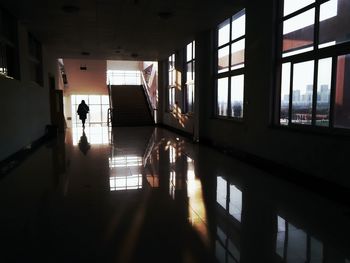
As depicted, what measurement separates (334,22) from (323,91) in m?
1.03

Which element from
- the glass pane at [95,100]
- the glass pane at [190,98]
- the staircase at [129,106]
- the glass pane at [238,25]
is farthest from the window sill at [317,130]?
the glass pane at [95,100]

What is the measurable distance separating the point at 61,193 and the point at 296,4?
504cm

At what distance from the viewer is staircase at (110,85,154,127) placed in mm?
16812

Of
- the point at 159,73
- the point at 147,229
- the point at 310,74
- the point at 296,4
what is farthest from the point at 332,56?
the point at 159,73

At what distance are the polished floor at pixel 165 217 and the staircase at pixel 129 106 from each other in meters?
10.7

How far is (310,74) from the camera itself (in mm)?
5043

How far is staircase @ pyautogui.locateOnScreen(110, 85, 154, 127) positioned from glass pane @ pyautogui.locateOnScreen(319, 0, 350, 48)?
12.7 m

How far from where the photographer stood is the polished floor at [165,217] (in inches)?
106

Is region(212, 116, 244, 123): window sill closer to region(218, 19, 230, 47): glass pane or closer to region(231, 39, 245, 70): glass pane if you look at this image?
region(231, 39, 245, 70): glass pane

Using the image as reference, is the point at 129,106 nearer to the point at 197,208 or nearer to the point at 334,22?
the point at 334,22

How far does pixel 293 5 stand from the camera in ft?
18.0

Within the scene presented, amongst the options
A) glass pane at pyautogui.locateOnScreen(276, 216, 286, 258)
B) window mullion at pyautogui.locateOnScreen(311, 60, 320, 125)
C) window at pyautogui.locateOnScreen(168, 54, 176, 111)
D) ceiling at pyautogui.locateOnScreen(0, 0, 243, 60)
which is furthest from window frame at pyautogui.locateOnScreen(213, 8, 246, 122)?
window at pyautogui.locateOnScreen(168, 54, 176, 111)

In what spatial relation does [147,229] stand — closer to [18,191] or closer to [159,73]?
[18,191]

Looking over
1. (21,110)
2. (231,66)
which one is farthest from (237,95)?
(21,110)
